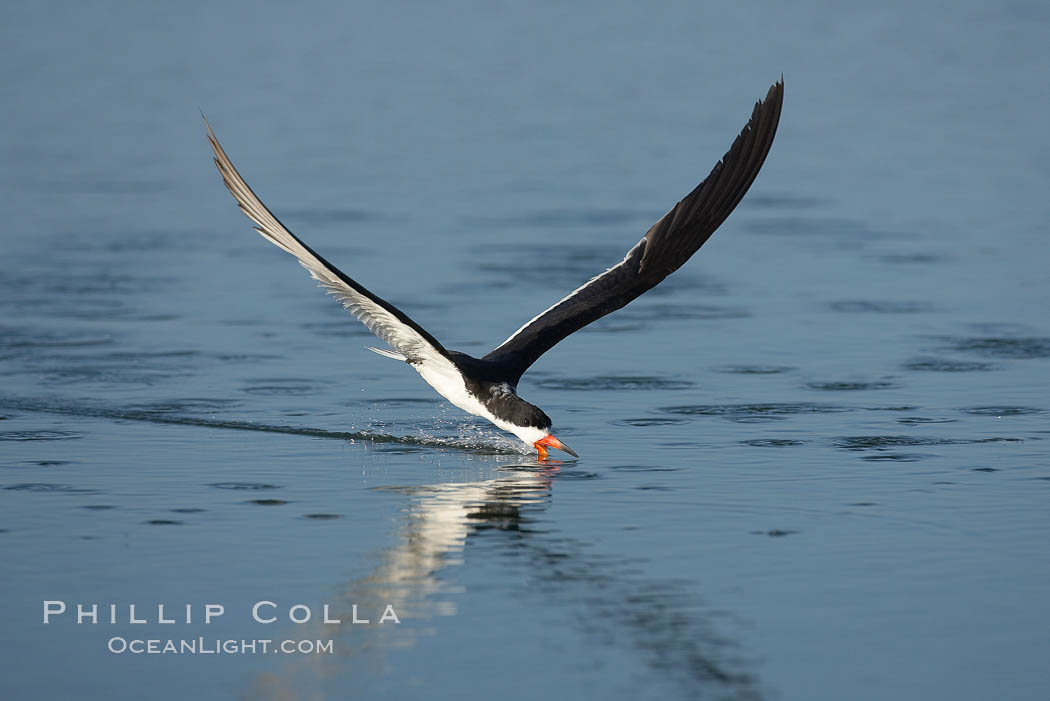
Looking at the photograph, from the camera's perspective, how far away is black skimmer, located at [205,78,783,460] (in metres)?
9.48

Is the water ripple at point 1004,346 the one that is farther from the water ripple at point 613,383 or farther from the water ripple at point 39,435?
the water ripple at point 39,435

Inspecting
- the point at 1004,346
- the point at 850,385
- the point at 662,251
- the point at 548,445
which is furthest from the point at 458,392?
the point at 1004,346

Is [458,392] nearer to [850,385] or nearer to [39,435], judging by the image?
[39,435]

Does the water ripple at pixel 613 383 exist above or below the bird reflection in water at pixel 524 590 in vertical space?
above

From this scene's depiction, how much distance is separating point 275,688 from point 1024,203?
14671mm

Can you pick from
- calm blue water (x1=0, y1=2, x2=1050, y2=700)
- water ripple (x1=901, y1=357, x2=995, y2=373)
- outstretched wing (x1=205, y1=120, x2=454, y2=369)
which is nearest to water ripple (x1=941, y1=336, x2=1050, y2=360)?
calm blue water (x1=0, y1=2, x2=1050, y2=700)

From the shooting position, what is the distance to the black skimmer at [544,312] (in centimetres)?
948

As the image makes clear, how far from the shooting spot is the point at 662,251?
459 inches

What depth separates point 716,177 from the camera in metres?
11.6

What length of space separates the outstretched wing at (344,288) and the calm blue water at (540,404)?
0.65 m

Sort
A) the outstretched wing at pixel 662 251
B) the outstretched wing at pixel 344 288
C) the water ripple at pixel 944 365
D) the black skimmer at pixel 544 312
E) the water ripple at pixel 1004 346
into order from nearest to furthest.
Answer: the outstretched wing at pixel 344 288 < the black skimmer at pixel 544 312 < the outstretched wing at pixel 662 251 < the water ripple at pixel 944 365 < the water ripple at pixel 1004 346

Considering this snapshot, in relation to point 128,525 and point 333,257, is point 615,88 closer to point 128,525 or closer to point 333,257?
point 333,257

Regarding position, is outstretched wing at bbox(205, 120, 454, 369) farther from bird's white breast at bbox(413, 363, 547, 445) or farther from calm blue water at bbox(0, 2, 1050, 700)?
calm blue water at bbox(0, 2, 1050, 700)

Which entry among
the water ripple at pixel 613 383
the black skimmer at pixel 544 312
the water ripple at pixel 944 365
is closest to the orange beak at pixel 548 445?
the black skimmer at pixel 544 312
